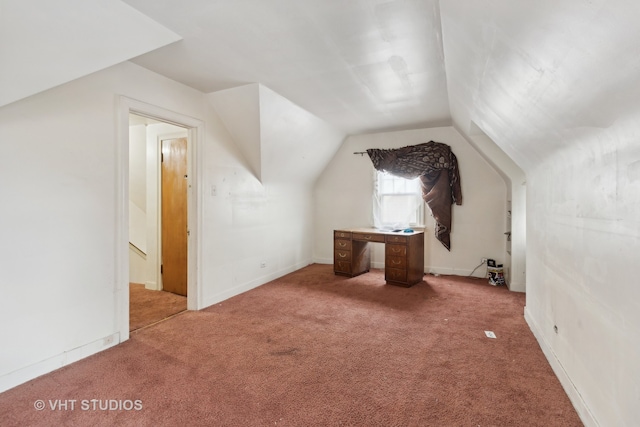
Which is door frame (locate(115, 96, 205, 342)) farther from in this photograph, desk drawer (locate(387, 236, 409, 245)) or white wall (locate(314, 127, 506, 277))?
white wall (locate(314, 127, 506, 277))

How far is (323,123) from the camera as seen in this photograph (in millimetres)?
4477

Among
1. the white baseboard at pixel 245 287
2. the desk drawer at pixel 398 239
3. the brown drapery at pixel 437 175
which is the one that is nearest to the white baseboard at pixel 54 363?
the white baseboard at pixel 245 287

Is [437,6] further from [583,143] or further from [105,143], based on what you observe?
[105,143]

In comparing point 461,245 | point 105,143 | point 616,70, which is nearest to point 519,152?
point 616,70


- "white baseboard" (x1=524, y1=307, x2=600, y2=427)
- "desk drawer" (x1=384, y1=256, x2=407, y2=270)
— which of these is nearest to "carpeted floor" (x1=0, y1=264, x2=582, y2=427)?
"white baseboard" (x1=524, y1=307, x2=600, y2=427)

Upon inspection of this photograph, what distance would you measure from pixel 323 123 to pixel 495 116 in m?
2.57

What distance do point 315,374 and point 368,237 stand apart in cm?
267

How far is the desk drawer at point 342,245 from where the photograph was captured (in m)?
4.74

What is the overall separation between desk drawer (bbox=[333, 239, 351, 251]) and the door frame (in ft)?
7.17

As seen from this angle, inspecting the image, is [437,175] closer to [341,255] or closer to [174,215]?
[341,255]

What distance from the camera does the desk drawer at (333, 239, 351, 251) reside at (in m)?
4.74

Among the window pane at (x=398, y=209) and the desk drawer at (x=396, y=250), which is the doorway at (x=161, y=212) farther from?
the window pane at (x=398, y=209)

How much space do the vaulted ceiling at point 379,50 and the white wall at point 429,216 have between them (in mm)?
1764

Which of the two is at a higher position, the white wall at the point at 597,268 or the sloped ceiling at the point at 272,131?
the sloped ceiling at the point at 272,131
